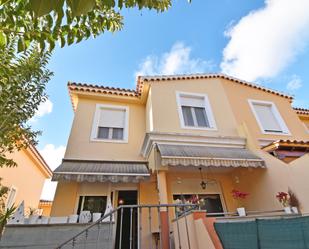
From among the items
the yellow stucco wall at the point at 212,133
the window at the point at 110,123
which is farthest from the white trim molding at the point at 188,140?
the window at the point at 110,123

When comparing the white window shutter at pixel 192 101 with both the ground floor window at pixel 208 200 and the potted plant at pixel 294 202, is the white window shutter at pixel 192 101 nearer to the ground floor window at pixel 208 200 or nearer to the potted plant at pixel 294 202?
the ground floor window at pixel 208 200

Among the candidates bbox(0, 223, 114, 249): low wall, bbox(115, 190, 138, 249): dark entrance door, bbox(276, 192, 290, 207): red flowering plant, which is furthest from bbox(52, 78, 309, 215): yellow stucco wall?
bbox(0, 223, 114, 249): low wall

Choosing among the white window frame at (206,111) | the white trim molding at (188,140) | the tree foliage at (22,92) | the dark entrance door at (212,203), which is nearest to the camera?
the tree foliage at (22,92)

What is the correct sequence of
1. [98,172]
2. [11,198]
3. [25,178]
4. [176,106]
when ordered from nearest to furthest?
[98,172] < [176,106] < [11,198] < [25,178]

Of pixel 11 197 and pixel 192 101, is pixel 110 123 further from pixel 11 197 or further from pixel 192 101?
pixel 11 197

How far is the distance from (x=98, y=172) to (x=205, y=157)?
19.9 feet

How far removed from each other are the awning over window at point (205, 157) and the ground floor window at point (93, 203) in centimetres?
521

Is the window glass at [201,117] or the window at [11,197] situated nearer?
the window glass at [201,117]

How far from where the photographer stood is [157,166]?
10172mm

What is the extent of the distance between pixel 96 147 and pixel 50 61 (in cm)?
677

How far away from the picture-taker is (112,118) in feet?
48.5

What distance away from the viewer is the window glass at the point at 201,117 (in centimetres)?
1395

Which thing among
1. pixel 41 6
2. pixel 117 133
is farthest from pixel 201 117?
pixel 41 6

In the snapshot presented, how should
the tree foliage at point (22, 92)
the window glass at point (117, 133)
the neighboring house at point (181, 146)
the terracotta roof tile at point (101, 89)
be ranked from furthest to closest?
1. the terracotta roof tile at point (101, 89)
2. the window glass at point (117, 133)
3. the neighboring house at point (181, 146)
4. the tree foliage at point (22, 92)
